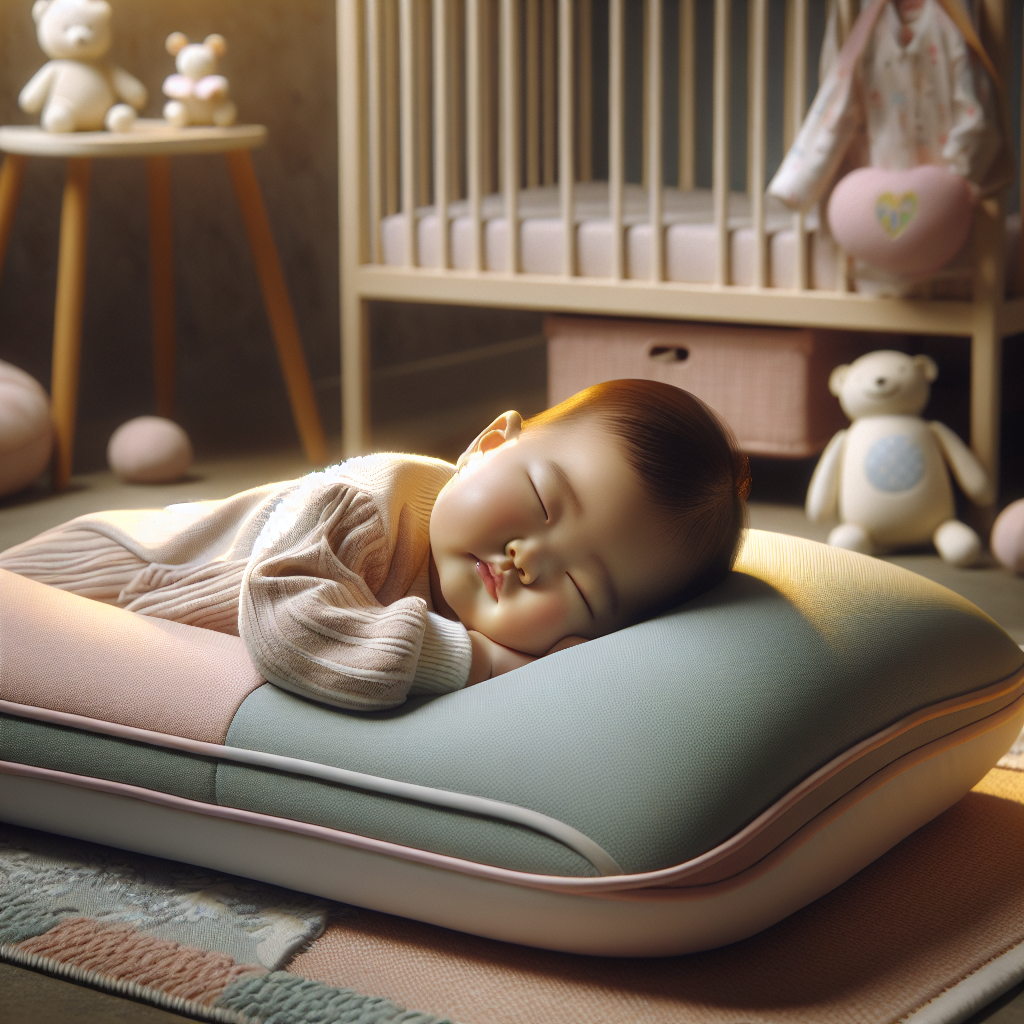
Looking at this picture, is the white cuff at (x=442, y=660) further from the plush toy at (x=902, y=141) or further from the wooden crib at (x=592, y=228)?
the wooden crib at (x=592, y=228)

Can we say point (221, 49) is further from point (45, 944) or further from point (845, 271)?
point (45, 944)

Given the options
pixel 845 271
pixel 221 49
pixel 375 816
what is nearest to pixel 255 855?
pixel 375 816

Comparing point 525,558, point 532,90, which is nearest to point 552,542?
point 525,558

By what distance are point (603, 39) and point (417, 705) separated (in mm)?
3313

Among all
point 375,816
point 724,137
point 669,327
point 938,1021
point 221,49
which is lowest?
point 938,1021

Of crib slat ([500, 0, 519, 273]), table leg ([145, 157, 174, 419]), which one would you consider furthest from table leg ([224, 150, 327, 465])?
crib slat ([500, 0, 519, 273])

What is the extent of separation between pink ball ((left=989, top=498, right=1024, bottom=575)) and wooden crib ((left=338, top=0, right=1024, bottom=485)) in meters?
0.20

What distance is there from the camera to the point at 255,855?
1.08m

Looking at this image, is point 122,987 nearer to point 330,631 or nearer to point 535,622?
point 330,631

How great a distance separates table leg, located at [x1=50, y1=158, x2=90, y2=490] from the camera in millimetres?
2471

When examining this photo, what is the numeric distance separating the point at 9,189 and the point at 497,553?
180cm

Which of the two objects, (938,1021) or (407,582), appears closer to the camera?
(938,1021)

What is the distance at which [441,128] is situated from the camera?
A: 2598mm

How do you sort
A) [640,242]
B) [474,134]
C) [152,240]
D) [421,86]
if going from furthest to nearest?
[152,240] < [421,86] < [474,134] < [640,242]
